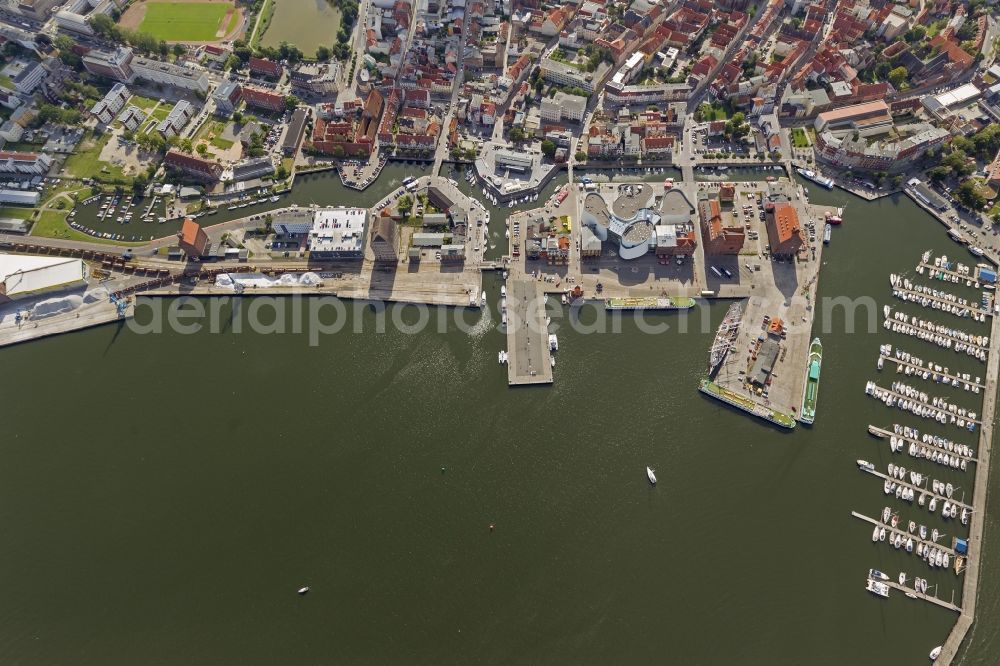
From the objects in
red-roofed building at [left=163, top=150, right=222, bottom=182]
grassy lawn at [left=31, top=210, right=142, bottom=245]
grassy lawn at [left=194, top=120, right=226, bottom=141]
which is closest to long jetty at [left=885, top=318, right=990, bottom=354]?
red-roofed building at [left=163, top=150, right=222, bottom=182]

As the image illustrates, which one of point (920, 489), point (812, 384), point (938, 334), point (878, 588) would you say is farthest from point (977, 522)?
point (938, 334)

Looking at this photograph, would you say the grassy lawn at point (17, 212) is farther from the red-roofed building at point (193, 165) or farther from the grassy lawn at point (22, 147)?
the red-roofed building at point (193, 165)

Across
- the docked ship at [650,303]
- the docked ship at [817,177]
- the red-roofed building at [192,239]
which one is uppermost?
the docked ship at [817,177]

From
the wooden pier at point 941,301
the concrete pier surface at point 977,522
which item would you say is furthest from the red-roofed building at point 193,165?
the concrete pier surface at point 977,522

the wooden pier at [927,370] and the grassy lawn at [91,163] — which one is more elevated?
the grassy lawn at [91,163]

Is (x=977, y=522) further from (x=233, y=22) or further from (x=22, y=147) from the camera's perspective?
(x=22, y=147)

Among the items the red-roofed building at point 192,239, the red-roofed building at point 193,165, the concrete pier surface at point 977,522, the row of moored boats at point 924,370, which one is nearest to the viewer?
the concrete pier surface at point 977,522
